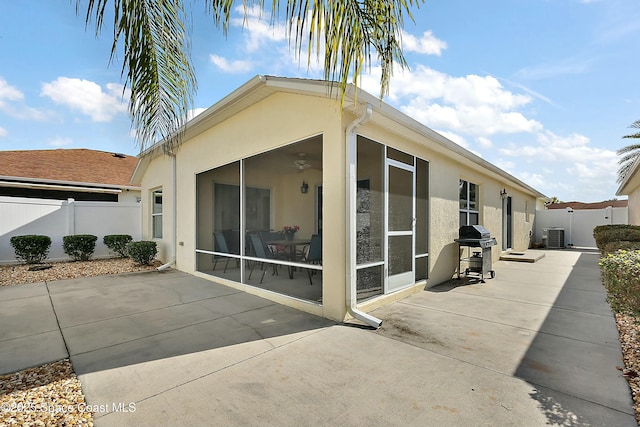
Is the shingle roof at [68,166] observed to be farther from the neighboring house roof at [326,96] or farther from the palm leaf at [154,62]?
the palm leaf at [154,62]

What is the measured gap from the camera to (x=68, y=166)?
14250mm

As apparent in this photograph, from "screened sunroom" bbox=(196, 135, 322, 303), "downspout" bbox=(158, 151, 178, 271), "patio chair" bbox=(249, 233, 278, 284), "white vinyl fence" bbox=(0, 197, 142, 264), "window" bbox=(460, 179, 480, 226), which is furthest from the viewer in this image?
"white vinyl fence" bbox=(0, 197, 142, 264)

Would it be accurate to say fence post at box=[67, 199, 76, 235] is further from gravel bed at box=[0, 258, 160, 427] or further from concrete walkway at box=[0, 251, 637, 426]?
gravel bed at box=[0, 258, 160, 427]

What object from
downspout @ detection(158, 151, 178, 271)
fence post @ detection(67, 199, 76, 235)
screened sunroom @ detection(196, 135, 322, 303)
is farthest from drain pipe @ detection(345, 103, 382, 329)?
fence post @ detection(67, 199, 76, 235)

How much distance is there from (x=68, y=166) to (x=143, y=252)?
9062 mm

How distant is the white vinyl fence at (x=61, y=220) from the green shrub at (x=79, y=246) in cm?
54

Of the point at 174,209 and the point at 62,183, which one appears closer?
the point at 174,209

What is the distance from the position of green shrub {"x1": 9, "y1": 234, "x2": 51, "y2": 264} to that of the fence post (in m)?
1.07

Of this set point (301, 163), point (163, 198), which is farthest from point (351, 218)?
point (163, 198)

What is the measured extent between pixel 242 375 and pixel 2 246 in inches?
440

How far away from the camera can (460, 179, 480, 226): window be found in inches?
321

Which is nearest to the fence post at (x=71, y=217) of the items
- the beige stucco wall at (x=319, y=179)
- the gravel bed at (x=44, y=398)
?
the beige stucco wall at (x=319, y=179)

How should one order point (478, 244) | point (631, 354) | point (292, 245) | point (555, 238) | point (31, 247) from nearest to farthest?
point (631, 354) → point (292, 245) → point (478, 244) → point (31, 247) → point (555, 238)

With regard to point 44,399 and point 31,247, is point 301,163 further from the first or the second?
point 31,247
